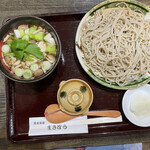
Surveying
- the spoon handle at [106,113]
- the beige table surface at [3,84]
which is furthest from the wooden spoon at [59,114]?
the beige table surface at [3,84]

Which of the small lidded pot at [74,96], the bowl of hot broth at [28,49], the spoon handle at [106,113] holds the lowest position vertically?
the spoon handle at [106,113]

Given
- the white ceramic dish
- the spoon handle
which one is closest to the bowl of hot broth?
the spoon handle

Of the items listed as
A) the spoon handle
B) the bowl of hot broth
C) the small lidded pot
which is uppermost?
the bowl of hot broth

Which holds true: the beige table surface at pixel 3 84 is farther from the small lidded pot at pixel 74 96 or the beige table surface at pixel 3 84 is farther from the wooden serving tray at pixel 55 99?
the small lidded pot at pixel 74 96

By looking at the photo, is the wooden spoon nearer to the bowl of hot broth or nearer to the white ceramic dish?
the white ceramic dish

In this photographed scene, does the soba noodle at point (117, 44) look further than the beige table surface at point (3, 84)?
No

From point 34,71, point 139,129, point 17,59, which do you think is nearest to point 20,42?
point 17,59
